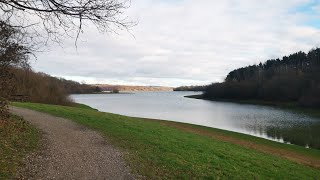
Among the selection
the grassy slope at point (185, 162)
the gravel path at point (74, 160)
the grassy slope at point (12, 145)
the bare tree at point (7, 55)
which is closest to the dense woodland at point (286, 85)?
the grassy slope at point (185, 162)

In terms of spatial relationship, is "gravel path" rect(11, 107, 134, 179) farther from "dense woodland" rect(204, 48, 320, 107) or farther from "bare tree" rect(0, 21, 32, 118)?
"dense woodland" rect(204, 48, 320, 107)

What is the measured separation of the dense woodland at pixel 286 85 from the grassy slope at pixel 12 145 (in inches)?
2656

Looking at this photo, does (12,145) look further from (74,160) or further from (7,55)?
(7,55)

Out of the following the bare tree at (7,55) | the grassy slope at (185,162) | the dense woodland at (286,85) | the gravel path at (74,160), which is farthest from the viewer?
the dense woodland at (286,85)

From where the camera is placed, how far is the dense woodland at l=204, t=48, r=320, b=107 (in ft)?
260

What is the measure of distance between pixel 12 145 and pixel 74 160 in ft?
7.29

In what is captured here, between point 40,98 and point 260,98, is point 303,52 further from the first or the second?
point 40,98

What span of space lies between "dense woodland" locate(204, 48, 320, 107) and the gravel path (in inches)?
2604

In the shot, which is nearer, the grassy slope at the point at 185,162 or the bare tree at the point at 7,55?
the bare tree at the point at 7,55

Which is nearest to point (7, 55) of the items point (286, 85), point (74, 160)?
point (74, 160)

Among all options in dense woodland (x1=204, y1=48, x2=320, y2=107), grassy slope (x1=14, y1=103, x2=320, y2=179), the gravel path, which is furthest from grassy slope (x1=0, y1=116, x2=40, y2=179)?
dense woodland (x1=204, y1=48, x2=320, y2=107)

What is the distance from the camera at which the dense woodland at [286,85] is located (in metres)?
79.3

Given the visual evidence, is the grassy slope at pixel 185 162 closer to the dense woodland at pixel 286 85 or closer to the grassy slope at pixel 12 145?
the grassy slope at pixel 12 145

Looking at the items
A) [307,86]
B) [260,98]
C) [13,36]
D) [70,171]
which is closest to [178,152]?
[70,171]
